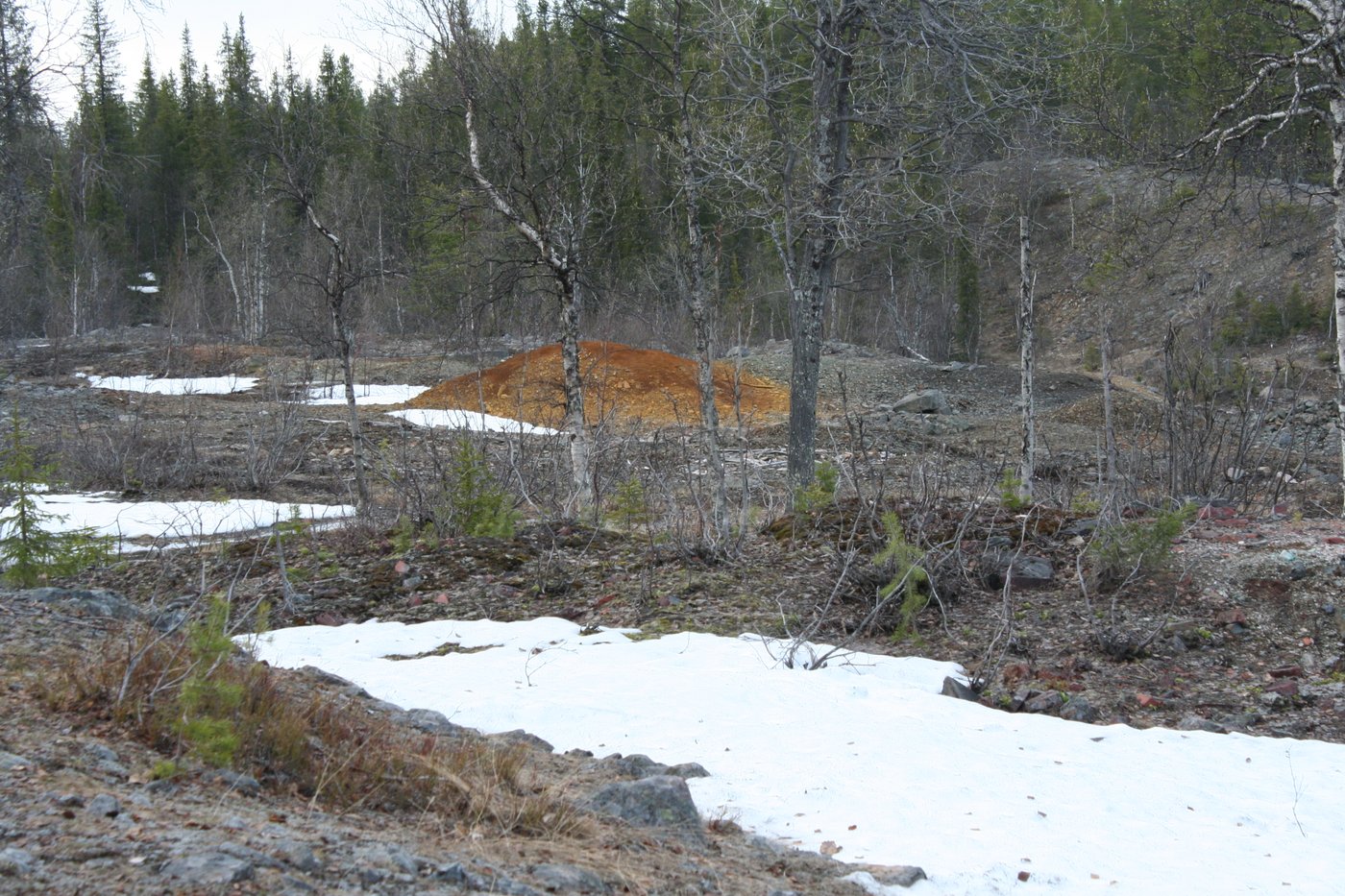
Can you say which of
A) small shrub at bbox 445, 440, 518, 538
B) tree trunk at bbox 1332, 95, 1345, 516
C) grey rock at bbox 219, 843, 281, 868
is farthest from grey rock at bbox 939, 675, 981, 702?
tree trunk at bbox 1332, 95, 1345, 516

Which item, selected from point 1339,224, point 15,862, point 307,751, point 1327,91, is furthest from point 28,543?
point 1327,91

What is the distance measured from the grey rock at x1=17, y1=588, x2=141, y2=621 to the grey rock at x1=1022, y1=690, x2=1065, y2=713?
4.52 metres

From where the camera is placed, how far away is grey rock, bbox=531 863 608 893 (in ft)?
8.58

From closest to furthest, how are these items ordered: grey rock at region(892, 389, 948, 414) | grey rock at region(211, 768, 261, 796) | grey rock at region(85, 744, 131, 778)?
1. grey rock at region(85, 744, 131, 778)
2. grey rock at region(211, 768, 261, 796)
3. grey rock at region(892, 389, 948, 414)

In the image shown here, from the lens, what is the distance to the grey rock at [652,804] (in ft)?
11.0

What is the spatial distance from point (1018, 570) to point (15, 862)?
21.1 ft

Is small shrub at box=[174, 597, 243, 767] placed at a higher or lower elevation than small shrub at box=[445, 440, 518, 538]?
higher

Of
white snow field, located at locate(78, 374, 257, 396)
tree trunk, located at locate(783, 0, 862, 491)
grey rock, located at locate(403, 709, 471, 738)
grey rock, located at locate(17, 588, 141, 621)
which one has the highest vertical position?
tree trunk, located at locate(783, 0, 862, 491)

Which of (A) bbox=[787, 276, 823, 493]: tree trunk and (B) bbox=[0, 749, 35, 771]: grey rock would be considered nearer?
(B) bbox=[0, 749, 35, 771]: grey rock

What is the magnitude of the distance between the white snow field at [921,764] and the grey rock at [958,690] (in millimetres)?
87

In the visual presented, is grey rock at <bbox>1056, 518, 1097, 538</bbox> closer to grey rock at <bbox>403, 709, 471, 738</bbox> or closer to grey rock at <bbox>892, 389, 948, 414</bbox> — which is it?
grey rock at <bbox>403, 709, 471, 738</bbox>

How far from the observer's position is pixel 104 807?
2463mm

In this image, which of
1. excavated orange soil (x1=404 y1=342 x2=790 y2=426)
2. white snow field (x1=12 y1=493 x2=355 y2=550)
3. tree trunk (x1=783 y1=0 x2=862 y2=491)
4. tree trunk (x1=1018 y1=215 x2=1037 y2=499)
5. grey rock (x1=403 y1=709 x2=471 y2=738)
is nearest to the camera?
grey rock (x1=403 y1=709 x2=471 y2=738)

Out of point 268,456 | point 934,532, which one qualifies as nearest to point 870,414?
point 268,456
